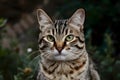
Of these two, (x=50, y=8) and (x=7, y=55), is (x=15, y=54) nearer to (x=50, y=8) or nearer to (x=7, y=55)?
(x=7, y=55)

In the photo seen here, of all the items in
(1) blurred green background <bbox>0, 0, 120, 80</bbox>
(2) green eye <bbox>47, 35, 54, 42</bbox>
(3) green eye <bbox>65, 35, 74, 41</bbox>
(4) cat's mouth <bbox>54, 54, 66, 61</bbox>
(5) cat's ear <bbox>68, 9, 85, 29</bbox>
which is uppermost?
(5) cat's ear <bbox>68, 9, 85, 29</bbox>

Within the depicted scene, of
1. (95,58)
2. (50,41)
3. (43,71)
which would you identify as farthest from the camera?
(95,58)

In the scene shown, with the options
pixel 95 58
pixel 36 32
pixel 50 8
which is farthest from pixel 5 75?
pixel 50 8

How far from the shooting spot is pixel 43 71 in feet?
17.9

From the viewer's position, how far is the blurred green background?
675 centimetres

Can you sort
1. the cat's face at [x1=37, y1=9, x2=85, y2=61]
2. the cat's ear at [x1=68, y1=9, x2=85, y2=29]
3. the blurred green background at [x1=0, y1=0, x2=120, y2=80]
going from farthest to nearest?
the blurred green background at [x1=0, y1=0, x2=120, y2=80]
the cat's ear at [x1=68, y1=9, x2=85, y2=29]
the cat's face at [x1=37, y1=9, x2=85, y2=61]

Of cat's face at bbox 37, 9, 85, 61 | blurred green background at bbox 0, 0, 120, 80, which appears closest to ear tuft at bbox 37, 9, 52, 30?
cat's face at bbox 37, 9, 85, 61

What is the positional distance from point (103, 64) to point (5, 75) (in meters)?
1.29

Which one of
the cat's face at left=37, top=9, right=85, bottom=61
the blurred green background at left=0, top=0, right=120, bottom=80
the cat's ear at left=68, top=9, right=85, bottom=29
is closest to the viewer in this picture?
the cat's face at left=37, top=9, right=85, bottom=61

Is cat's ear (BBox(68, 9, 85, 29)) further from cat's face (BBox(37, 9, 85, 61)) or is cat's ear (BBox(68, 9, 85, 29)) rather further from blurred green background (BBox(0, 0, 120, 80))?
blurred green background (BBox(0, 0, 120, 80))

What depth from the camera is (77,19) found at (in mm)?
5297

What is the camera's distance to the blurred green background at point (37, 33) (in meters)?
6.75

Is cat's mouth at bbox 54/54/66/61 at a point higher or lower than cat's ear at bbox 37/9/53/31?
lower

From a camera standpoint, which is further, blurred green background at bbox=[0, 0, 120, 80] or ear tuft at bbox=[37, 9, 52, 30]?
blurred green background at bbox=[0, 0, 120, 80]
